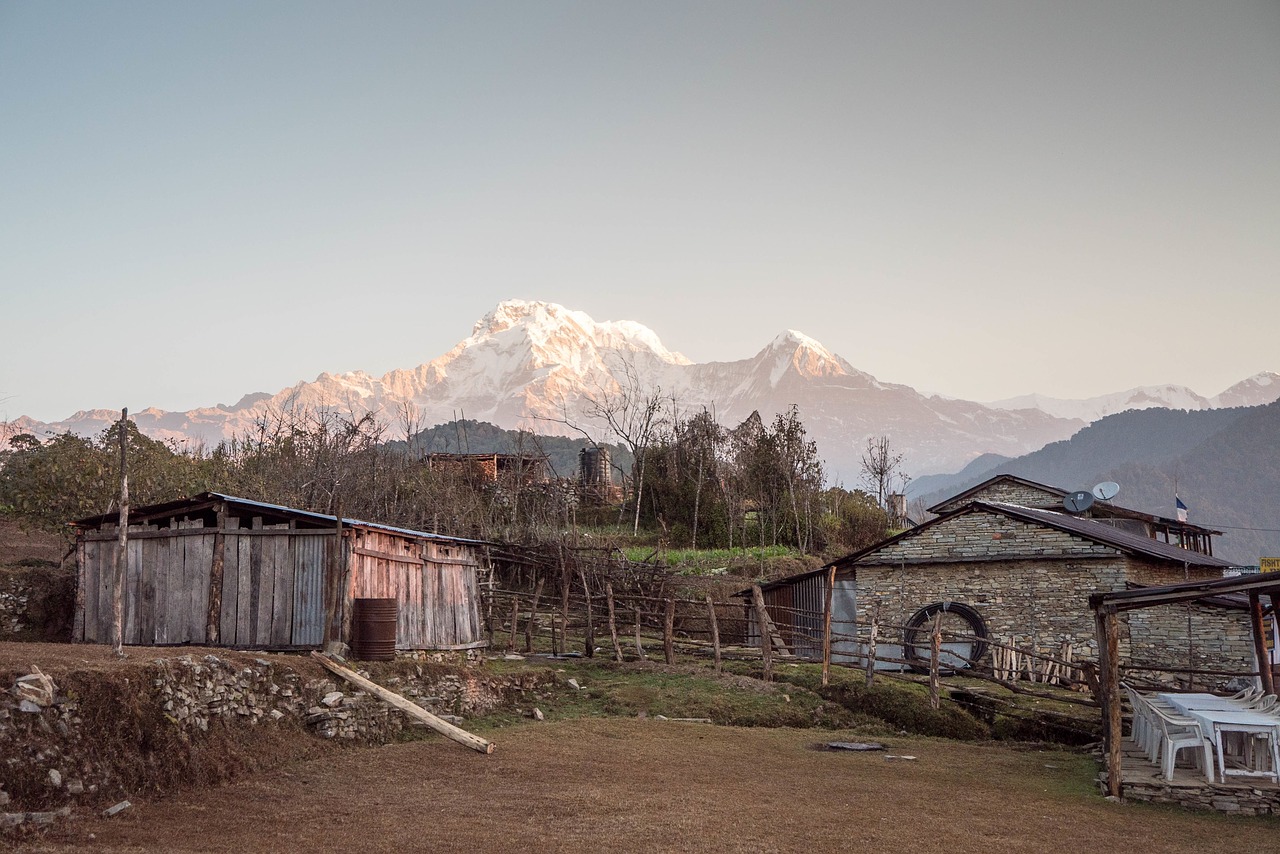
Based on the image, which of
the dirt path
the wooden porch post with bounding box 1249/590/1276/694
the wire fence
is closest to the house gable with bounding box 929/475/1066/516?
the wire fence

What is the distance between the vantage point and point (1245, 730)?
11344 mm

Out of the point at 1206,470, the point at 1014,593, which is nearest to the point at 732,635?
the point at 1014,593

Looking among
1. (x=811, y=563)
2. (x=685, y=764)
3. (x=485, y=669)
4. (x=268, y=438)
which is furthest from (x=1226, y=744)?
(x=268, y=438)

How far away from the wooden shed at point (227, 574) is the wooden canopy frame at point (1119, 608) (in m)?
11.3

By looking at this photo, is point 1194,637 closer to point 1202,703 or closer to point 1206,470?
point 1202,703

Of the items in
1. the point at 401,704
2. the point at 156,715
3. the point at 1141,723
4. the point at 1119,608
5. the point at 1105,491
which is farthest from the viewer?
the point at 1105,491

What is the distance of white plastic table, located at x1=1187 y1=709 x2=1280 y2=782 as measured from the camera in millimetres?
11273

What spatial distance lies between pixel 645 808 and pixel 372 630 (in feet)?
21.6

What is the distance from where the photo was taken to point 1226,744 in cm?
1245

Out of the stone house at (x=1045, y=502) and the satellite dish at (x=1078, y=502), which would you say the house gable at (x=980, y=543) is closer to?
the satellite dish at (x=1078, y=502)

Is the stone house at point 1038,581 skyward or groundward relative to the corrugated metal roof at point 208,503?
groundward

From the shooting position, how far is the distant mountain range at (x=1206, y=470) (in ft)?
393

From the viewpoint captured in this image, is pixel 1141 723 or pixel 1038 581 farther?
pixel 1038 581

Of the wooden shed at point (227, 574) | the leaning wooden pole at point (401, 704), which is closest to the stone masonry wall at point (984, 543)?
the wooden shed at point (227, 574)
